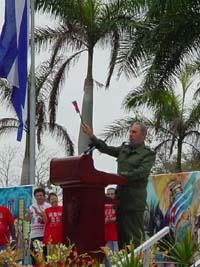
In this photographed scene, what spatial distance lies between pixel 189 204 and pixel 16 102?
3098 mm

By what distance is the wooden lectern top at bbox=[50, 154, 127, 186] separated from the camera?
225 inches

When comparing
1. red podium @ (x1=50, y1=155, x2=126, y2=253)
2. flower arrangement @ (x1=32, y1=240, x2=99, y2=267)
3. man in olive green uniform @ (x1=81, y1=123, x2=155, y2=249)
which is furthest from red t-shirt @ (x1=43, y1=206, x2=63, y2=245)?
flower arrangement @ (x1=32, y1=240, x2=99, y2=267)

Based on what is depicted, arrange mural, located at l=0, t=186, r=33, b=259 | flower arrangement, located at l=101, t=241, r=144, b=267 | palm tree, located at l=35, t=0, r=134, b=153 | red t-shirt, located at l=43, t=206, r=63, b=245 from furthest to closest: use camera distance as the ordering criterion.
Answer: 1. palm tree, located at l=35, t=0, r=134, b=153
2. mural, located at l=0, t=186, r=33, b=259
3. red t-shirt, located at l=43, t=206, r=63, b=245
4. flower arrangement, located at l=101, t=241, r=144, b=267

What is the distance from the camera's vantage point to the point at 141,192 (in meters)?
6.37

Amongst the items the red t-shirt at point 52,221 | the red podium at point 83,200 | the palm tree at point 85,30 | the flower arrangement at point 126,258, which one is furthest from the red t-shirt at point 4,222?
the palm tree at point 85,30

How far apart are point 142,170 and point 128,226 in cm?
47

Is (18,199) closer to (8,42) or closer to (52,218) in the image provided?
(52,218)

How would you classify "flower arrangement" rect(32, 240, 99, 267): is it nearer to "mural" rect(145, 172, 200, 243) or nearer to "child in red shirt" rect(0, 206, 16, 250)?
"mural" rect(145, 172, 200, 243)

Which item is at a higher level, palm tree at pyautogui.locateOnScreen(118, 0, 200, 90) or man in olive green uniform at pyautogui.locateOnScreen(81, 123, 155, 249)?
palm tree at pyautogui.locateOnScreen(118, 0, 200, 90)

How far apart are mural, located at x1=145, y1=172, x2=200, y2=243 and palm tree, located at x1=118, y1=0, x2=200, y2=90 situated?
19.5ft

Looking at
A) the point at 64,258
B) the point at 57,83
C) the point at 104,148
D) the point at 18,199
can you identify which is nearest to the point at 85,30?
the point at 57,83

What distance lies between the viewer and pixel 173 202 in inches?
450

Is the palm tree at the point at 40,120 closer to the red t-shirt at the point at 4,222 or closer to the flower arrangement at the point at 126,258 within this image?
the red t-shirt at the point at 4,222

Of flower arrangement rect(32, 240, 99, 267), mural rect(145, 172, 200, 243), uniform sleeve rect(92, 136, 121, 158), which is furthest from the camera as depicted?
mural rect(145, 172, 200, 243)
